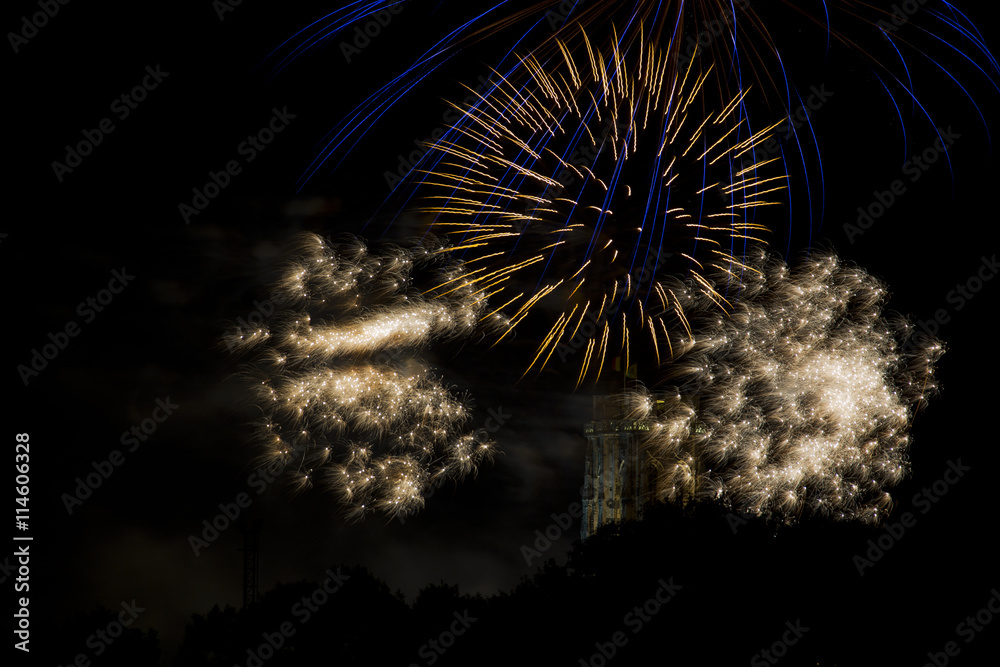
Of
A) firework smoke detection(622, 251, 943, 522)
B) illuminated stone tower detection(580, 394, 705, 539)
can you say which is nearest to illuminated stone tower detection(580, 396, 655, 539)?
illuminated stone tower detection(580, 394, 705, 539)

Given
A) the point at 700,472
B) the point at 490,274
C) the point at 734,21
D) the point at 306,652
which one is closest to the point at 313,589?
the point at 306,652

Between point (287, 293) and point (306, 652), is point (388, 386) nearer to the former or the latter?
point (287, 293)

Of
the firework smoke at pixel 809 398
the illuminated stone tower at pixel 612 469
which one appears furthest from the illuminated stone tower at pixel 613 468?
the firework smoke at pixel 809 398

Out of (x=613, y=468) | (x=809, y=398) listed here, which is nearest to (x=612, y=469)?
(x=613, y=468)

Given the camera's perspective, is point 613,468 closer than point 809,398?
No

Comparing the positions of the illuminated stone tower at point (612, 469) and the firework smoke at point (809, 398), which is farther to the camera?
the illuminated stone tower at point (612, 469)

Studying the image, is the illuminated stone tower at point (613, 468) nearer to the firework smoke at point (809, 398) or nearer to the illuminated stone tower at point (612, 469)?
the illuminated stone tower at point (612, 469)

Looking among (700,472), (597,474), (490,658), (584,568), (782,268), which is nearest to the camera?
(490,658)

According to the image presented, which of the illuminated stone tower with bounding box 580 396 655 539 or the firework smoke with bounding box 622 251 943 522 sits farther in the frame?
the illuminated stone tower with bounding box 580 396 655 539

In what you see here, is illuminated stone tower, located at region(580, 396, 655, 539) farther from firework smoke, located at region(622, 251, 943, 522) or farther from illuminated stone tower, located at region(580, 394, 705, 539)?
firework smoke, located at region(622, 251, 943, 522)

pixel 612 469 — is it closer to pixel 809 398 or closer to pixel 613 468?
pixel 613 468

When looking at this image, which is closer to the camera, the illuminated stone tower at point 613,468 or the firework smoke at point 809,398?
the firework smoke at point 809,398
